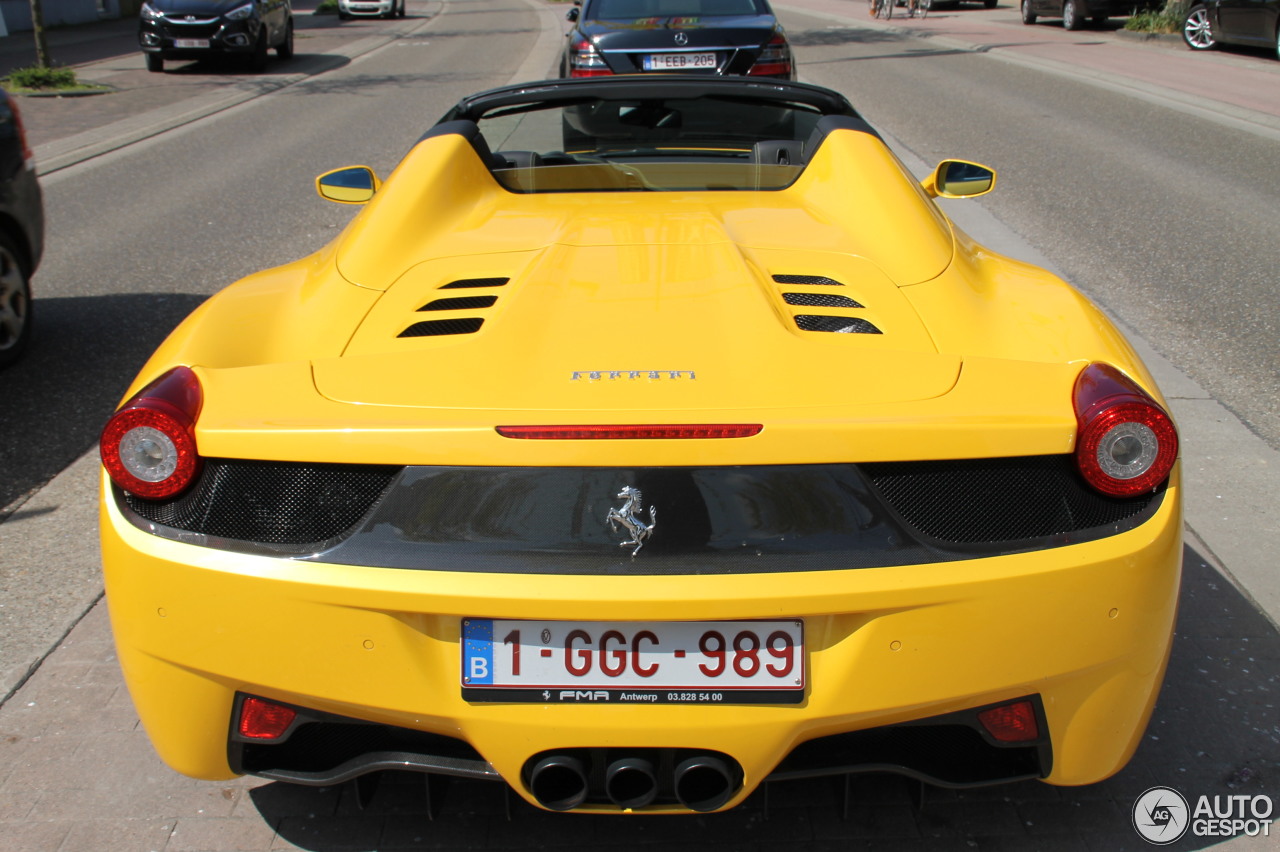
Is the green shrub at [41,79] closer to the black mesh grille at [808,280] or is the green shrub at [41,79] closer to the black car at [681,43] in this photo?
the black car at [681,43]

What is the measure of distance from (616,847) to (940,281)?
4.36 ft

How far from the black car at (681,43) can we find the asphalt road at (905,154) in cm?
175

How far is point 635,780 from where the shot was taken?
1874 millimetres

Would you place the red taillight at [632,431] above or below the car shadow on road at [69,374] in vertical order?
above

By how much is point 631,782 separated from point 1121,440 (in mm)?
976

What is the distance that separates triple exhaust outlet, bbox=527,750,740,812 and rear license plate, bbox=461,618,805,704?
0.37 feet

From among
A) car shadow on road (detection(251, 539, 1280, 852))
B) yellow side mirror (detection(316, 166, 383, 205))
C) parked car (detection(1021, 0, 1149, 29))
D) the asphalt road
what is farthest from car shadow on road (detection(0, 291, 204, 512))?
parked car (detection(1021, 0, 1149, 29))

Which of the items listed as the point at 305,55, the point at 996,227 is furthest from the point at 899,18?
the point at 996,227

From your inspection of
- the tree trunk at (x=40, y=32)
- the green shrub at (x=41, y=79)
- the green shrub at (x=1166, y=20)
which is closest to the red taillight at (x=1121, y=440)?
the green shrub at (x=41, y=79)

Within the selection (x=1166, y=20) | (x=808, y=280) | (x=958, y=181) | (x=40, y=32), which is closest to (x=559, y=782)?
(x=808, y=280)

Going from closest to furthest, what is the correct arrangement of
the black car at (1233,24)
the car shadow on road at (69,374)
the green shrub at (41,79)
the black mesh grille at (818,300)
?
the black mesh grille at (818,300) < the car shadow on road at (69,374) < the green shrub at (41,79) < the black car at (1233,24)

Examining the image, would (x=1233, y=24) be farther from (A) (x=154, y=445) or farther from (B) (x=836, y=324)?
(A) (x=154, y=445)

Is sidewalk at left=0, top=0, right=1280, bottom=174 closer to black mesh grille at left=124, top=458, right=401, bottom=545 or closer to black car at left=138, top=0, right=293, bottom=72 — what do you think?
black car at left=138, top=0, right=293, bottom=72

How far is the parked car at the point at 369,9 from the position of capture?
34906 millimetres
